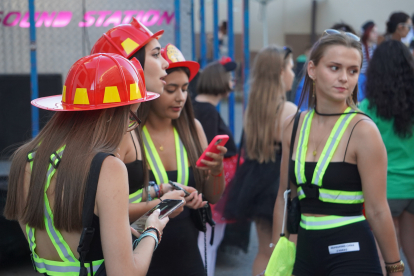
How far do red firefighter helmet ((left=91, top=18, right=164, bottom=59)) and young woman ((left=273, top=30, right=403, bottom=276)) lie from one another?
0.96m

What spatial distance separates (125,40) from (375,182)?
4.77 ft

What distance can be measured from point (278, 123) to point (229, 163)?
0.95 meters

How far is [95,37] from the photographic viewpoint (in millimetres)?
4934

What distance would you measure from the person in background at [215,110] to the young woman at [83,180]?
2.53 metres

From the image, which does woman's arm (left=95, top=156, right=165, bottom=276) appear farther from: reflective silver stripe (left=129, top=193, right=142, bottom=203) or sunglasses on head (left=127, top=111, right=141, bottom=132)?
reflective silver stripe (left=129, top=193, right=142, bottom=203)

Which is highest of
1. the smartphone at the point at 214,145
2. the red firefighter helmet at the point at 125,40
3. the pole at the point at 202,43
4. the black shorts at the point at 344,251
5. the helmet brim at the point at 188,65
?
the pole at the point at 202,43

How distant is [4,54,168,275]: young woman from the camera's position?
4.84ft

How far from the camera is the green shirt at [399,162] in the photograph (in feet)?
10.9

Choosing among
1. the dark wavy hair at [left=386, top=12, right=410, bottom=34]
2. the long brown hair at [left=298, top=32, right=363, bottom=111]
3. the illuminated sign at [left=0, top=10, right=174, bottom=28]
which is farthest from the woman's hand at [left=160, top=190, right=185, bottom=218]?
the dark wavy hair at [left=386, top=12, right=410, bottom=34]

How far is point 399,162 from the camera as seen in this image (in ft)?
11.0

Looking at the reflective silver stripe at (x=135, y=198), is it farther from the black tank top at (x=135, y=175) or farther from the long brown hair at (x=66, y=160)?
the long brown hair at (x=66, y=160)

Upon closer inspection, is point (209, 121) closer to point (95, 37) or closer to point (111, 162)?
point (95, 37)

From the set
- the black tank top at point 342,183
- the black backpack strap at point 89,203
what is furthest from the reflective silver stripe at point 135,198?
the black tank top at point 342,183

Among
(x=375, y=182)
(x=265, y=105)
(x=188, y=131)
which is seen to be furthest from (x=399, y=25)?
(x=375, y=182)
